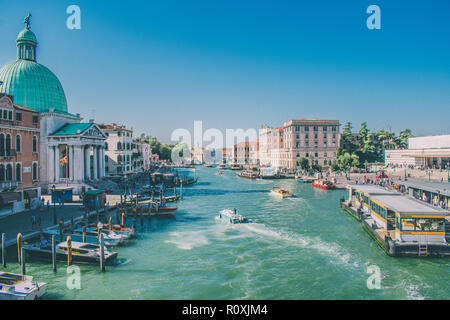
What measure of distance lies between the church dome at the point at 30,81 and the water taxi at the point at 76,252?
1262 inches

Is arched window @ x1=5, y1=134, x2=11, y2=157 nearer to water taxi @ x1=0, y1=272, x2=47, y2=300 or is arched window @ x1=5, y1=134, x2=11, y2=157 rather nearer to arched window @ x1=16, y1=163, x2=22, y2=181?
arched window @ x1=16, y1=163, x2=22, y2=181

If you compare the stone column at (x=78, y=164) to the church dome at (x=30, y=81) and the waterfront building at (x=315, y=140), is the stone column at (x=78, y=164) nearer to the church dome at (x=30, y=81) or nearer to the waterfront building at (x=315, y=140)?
the church dome at (x=30, y=81)

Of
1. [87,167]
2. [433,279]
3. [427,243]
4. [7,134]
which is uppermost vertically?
[7,134]

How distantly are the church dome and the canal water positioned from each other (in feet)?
101

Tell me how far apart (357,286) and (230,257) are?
8.58m

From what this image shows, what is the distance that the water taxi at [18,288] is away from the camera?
14922 millimetres

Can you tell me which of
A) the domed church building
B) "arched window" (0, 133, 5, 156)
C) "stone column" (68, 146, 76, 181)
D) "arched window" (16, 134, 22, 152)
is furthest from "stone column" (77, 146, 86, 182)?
"arched window" (0, 133, 5, 156)

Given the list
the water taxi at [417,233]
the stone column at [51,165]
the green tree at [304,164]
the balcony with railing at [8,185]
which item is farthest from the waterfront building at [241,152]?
the water taxi at [417,233]

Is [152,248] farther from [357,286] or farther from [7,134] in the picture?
[7,134]

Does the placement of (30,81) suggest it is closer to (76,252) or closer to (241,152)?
(76,252)

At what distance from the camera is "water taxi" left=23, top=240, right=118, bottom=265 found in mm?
20555

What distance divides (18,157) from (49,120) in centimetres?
1725

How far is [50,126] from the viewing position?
4778cm
